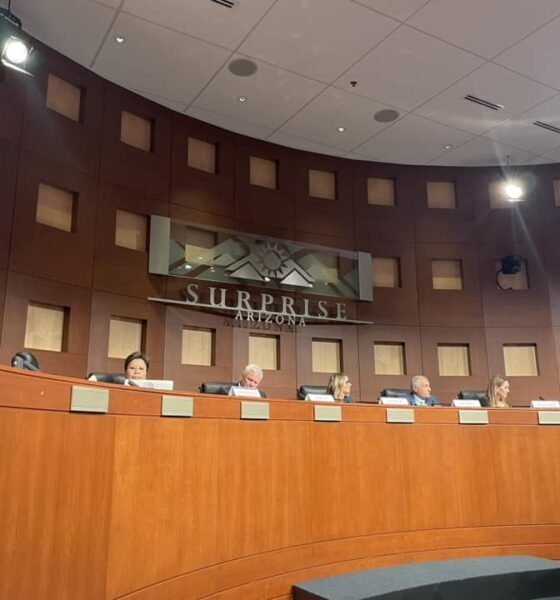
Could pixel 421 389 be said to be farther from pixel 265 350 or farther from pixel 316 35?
pixel 316 35

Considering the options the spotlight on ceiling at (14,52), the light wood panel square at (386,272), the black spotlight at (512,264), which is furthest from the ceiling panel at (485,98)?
the spotlight on ceiling at (14,52)

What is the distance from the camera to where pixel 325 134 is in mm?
6188

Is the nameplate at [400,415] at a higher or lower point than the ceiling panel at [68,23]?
lower

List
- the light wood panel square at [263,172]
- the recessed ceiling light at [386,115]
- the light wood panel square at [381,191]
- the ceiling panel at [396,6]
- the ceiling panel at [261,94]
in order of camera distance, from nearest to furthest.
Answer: the ceiling panel at [396,6] < the ceiling panel at [261,94] < the recessed ceiling light at [386,115] < the light wood panel square at [263,172] < the light wood panel square at [381,191]

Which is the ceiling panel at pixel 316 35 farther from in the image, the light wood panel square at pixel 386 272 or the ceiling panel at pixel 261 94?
the light wood panel square at pixel 386 272

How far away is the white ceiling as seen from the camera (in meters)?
4.29

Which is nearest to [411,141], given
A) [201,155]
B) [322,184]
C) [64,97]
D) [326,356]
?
[322,184]

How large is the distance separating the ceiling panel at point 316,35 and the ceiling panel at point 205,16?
4.2 inches

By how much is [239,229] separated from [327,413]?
11.4 ft

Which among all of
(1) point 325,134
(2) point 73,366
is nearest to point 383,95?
(1) point 325,134

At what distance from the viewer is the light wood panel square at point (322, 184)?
6.66 m

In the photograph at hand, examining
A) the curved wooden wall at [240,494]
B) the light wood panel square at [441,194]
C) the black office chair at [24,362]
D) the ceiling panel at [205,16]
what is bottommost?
the curved wooden wall at [240,494]

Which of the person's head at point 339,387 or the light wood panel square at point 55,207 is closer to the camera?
the person's head at point 339,387

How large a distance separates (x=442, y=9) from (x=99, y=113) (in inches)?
124
